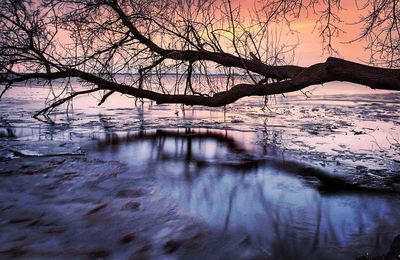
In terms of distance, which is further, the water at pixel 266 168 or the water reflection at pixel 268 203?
the water at pixel 266 168

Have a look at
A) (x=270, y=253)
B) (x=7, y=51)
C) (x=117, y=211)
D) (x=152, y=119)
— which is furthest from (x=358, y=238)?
(x=152, y=119)

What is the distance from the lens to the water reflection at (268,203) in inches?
189

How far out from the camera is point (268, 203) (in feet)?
20.5

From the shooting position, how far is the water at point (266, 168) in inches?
201

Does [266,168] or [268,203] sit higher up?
[266,168]

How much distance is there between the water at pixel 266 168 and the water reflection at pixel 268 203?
0.01m

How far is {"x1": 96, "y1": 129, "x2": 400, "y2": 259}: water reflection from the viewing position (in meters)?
4.81

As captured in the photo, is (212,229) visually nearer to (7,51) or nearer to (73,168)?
(73,168)

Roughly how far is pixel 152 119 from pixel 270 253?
1268 centimetres

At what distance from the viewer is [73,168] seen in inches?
311

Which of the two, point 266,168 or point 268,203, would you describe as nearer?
point 268,203

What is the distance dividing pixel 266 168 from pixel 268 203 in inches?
85.5

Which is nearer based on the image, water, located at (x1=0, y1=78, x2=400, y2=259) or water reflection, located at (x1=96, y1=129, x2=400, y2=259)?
water reflection, located at (x1=96, y1=129, x2=400, y2=259)

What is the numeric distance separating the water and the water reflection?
0.01 meters
